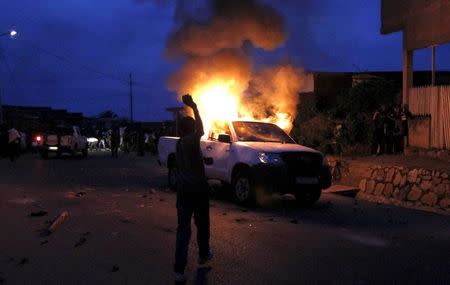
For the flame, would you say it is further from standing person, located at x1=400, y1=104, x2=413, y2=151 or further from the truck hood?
the truck hood

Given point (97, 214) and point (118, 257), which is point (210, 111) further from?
point (118, 257)

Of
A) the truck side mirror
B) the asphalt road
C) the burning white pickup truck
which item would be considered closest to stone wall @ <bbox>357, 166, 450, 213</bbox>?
the asphalt road

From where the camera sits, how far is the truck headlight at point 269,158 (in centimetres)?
1151

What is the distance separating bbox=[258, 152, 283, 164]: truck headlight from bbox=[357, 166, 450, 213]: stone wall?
3.50 meters

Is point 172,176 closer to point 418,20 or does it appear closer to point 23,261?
point 23,261

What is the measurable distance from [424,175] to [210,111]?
7556mm

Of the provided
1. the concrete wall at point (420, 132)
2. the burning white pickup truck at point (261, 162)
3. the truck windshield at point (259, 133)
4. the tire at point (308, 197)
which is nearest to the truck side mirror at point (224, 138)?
the burning white pickup truck at point (261, 162)

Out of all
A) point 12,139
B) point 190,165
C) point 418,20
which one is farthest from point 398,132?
point 12,139

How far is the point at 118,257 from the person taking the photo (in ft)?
24.2

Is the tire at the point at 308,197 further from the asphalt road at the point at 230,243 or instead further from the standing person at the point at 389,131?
the standing person at the point at 389,131

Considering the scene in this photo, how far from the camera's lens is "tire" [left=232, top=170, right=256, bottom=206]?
461 inches

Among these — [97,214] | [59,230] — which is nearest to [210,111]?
[97,214]

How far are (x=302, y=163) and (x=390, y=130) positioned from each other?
6.80 metres

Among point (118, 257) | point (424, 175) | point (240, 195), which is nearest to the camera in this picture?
point (118, 257)
